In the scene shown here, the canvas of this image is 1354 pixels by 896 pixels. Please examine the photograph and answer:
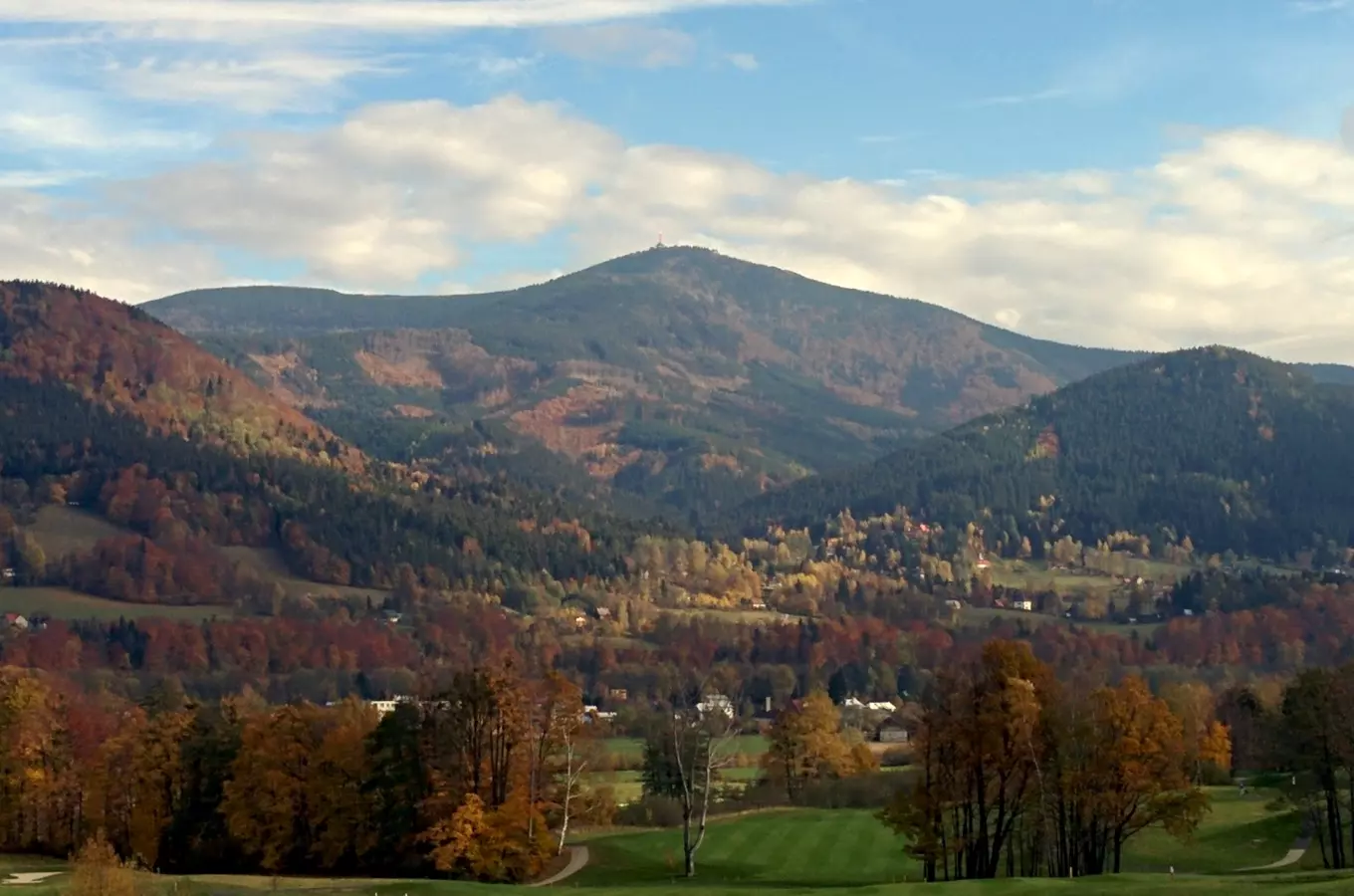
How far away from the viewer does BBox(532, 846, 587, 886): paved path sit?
302 ft

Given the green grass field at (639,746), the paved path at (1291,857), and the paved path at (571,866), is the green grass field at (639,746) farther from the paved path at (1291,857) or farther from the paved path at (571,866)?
the paved path at (1291,857)

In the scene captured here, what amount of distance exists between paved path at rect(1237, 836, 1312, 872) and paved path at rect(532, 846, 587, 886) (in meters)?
36.3

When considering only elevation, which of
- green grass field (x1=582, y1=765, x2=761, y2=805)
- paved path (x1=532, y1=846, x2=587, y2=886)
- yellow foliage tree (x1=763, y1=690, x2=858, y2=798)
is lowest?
green grass field (x1=582, y1=765, x2=761, y2=805)

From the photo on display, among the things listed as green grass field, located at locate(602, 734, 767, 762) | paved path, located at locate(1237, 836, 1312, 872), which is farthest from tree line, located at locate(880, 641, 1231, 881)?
green grass field, located at locate(602, 734, 767, 762)

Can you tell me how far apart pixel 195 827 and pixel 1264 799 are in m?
71.7

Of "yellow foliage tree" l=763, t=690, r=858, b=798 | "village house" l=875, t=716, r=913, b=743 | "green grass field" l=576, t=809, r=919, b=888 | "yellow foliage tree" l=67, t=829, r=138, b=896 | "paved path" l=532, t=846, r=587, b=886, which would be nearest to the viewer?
"yellow foliage tree" l=67, t=829, r=138, b=896

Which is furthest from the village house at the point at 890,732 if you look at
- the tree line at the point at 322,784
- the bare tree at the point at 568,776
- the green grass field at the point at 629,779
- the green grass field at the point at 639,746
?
the bare tree at the point at 568,776

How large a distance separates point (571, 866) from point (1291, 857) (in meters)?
40.6

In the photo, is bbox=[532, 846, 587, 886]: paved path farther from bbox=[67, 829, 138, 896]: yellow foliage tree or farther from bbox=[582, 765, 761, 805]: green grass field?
bbox=[67, 829, 138, 896]: yellow foliage tree

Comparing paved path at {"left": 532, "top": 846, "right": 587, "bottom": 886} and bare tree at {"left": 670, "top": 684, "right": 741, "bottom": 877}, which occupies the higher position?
bare tree at {"left": 670, "top": 684, "right": 741, "bottom": 877}

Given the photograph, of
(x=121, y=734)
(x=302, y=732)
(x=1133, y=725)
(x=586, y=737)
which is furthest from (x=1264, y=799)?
(x=121, y=734)

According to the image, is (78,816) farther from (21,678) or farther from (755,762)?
(755,762)

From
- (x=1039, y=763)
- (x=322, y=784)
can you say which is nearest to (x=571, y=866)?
(x=322, y=784)

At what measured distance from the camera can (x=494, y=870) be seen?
92938mm
